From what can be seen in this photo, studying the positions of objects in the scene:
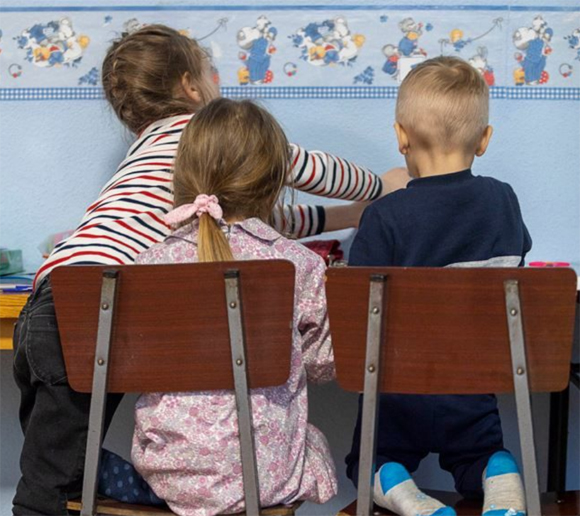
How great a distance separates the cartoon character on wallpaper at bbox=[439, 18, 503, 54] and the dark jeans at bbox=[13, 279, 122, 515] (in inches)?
41.5

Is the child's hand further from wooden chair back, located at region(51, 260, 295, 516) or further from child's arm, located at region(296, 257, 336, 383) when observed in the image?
wooden chair back, located at region(51, 260, 295, 516)

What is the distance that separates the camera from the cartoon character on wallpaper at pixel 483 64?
7.24 feet

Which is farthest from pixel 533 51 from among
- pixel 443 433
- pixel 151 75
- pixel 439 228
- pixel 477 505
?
pixel 477 505

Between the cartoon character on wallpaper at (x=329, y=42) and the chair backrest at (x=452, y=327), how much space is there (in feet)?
3.09

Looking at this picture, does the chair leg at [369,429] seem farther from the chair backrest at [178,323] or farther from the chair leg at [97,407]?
the chair leg at [97,407]

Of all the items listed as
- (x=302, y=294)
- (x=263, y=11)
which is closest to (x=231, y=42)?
(x=263, y=11)

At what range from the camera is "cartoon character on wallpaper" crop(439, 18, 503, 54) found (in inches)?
86.7

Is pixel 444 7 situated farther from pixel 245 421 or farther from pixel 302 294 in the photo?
pixel 245 421

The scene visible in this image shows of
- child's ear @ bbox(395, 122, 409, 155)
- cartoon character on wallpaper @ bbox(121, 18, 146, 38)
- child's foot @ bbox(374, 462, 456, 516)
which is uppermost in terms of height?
cartoon character on wallpaper @ bbox(121, 18, 146, 38)

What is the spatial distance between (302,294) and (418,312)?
9.4 inches

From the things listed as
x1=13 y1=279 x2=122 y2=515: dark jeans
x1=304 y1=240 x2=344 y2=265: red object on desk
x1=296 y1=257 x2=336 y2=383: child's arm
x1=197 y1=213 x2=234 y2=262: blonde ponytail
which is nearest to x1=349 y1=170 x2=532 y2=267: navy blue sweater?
x1=296 y1=257 x2=336 y2=383: child's arm

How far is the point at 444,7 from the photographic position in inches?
86.6

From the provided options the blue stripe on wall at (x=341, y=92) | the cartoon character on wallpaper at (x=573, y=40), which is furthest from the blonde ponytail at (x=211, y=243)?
the cartoon character on wallpaper at (x=573, y=40)

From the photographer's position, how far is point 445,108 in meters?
1.74
